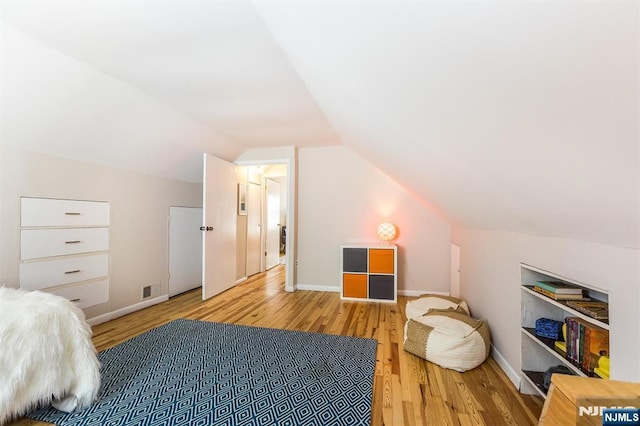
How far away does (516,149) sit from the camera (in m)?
0.92

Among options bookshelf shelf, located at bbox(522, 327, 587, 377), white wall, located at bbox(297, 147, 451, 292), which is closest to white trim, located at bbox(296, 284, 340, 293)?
white wall, located at bbox(297, 147, 451, 292)

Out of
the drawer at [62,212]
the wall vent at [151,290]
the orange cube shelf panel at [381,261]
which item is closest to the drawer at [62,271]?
the drawer at [62,212]

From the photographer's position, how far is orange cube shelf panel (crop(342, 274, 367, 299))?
352cm

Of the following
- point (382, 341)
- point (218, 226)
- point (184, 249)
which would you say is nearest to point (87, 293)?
point (184, 249)

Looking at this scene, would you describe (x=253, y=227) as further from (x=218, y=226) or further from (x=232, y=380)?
(x=232, y=380)

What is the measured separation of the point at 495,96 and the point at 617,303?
100 centimetres

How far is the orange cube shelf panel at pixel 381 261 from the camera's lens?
3.46 metres

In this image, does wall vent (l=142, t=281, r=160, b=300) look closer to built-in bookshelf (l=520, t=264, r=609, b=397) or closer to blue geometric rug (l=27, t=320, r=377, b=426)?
blue geometric rug (l=27, t=320, r=377, b=426)

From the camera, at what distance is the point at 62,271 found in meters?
2.43

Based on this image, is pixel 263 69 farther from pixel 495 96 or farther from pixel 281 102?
pixel 495 96

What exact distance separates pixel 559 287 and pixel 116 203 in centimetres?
400

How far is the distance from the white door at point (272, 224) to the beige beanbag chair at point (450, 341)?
3856 mm

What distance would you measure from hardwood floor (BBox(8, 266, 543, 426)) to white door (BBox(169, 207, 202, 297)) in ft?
0.64

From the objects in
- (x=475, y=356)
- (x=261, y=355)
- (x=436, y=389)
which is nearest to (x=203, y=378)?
(x=261, y=355)
